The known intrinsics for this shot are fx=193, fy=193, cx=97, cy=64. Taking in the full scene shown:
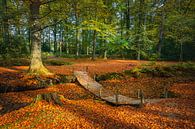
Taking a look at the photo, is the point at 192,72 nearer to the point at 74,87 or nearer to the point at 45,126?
the point at 74,87

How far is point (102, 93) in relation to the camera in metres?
12.8

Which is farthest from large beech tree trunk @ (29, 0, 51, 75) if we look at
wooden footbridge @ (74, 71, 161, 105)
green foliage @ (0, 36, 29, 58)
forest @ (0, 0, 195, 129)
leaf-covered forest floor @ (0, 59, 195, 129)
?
green foliage @ (0, 36, 29, 58)

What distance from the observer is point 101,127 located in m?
7.46

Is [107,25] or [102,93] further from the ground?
[107,25]

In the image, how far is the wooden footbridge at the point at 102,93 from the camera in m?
10.8

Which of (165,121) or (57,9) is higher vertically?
(57,9)

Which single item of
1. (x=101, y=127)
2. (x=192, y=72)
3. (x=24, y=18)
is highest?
(x=24, y=18)

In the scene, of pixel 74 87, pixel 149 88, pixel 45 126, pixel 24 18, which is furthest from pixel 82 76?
pixel 45 126

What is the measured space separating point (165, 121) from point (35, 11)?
12.7m

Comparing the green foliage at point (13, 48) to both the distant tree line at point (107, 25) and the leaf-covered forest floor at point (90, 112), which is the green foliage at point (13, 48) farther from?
the leaf-covered forest floor at point (90, 112)

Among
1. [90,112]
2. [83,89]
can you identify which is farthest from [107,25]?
[90,112]

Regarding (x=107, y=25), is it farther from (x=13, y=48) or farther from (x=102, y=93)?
(x=13, y=48)

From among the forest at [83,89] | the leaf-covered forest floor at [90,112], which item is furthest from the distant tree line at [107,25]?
the leaf-covered forest floor at [90,112]

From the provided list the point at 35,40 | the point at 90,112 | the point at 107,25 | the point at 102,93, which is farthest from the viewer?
the point at 107,25
